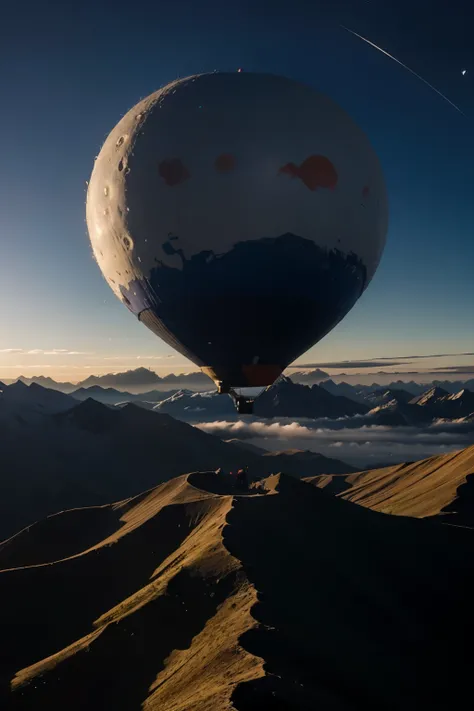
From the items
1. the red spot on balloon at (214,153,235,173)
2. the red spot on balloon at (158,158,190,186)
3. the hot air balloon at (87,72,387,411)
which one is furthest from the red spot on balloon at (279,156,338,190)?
the red spot on balloon at (158,158,190,186)

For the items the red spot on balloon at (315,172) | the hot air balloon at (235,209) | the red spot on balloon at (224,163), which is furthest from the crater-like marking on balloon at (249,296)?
the red spot on balloon at (224,163)

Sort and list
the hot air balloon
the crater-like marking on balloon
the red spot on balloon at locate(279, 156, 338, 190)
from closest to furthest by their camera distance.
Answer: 1. the hot air balloon
2. the red spot on balloon at locate(279, 156, 338, 190)
3. the crater-like marking on balloon

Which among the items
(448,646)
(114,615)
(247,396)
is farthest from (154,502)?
(247,396)

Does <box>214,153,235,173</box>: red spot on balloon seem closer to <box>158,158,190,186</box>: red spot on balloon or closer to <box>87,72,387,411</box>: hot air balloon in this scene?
<box>87,72,387,411</box>: hot air balloon

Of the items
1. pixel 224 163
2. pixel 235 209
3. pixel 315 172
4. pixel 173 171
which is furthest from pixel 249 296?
pixel 173 171

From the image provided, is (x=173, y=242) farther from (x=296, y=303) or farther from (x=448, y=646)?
(x=448, y=646)

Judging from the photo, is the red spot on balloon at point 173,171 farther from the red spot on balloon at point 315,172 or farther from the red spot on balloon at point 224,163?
the red spot on balloon at point 315,172

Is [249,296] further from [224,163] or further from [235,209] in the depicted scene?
[224,163]
